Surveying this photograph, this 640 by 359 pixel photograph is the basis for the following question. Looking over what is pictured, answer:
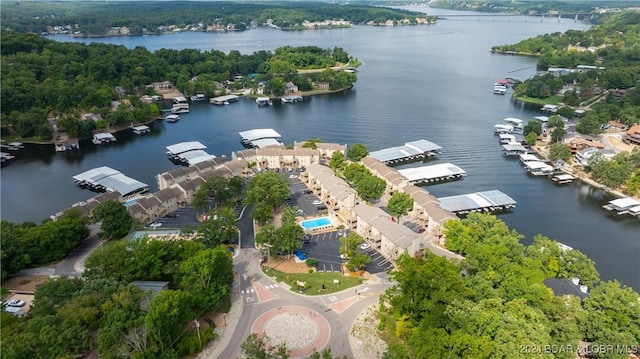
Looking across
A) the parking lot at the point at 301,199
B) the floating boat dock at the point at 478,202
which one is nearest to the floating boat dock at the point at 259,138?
the parking lot at the point at 301,199

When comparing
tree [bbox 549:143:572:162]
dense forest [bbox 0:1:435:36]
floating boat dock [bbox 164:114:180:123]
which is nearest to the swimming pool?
tree [bbox 549:143:572:162]

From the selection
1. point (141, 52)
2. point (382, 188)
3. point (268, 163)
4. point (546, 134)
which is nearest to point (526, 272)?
point (382, 188)

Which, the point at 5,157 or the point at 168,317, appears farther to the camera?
the point at 5,157

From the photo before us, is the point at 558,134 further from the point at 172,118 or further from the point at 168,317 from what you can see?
the point at 172,118

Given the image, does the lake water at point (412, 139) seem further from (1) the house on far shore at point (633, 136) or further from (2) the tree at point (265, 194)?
(1) the house on far shore at point (633, 136)

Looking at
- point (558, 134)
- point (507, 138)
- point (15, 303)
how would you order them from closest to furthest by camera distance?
point (15, 303) < point (558, 134) < point (507, 138)

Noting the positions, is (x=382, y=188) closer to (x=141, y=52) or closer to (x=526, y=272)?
(x=526, y=272)

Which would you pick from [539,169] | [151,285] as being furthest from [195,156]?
[539,169]

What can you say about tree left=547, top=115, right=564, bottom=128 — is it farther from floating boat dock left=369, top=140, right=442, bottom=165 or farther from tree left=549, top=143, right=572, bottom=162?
floating boat dock left=369, top=140, right=442, bottom=165
